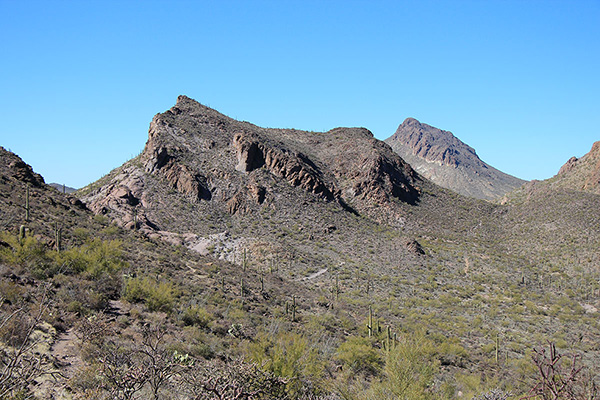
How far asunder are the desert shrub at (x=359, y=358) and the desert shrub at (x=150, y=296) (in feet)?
24.6

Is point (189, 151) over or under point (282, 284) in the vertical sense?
over

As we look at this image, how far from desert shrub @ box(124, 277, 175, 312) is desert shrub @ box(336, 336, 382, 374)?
749cm

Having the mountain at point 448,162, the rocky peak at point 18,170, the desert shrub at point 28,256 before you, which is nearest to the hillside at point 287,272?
the desert shrub at point 28,256

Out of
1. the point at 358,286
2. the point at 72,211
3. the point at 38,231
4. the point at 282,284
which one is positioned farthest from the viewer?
the point at 358,286

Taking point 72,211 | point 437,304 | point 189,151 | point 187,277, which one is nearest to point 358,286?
point 437,304

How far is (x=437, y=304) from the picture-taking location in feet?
112

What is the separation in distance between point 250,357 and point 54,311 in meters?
6.91

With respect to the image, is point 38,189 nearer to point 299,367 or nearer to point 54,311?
point 54,311

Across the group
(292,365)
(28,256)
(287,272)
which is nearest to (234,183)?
(287,272)

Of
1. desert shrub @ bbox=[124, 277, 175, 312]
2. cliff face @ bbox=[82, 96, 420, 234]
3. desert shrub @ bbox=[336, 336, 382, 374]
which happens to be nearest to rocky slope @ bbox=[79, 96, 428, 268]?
cliff face @ bbox=[82, 96, 420, 234]

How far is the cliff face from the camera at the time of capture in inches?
2030

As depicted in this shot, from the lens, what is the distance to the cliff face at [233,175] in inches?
2030

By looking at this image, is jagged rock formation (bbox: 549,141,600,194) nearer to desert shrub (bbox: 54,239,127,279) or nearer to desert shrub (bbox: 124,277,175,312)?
desert shrub (bbox: 124,277,175,312)

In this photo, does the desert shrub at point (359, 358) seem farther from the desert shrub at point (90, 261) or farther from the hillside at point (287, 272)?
the desert shrub at point (90, 261)
